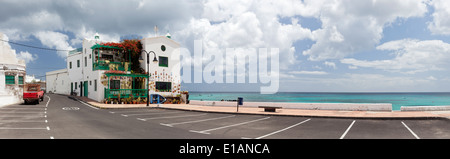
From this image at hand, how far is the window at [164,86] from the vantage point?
107ft

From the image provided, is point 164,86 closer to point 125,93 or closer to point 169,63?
point 169,63

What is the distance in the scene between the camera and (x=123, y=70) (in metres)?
32.0

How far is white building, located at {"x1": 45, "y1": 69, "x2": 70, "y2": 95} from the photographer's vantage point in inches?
1706

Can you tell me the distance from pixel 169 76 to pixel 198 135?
24.5m

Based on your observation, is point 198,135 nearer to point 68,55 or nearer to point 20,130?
point 20,130

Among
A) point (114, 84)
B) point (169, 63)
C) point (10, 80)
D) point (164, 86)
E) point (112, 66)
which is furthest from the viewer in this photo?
point (169, 63)

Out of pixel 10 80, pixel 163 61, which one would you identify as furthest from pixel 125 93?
pixel 10 80

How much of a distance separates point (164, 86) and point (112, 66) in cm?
687

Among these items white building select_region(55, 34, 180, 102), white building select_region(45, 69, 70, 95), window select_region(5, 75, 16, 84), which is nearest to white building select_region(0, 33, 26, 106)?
window select_region(5, 75, 16, 84)

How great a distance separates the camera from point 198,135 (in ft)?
34.0

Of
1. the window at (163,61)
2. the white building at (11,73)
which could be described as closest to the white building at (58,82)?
the white building at (11,73)

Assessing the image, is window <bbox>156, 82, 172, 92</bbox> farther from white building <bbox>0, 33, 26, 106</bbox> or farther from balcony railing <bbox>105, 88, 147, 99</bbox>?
white building <bbox>0, 33, 26, 106</bbox>

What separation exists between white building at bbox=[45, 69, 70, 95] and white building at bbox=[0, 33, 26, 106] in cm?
869

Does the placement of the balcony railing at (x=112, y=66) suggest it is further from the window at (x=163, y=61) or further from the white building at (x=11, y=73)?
the white building at (x=11, y=73)
